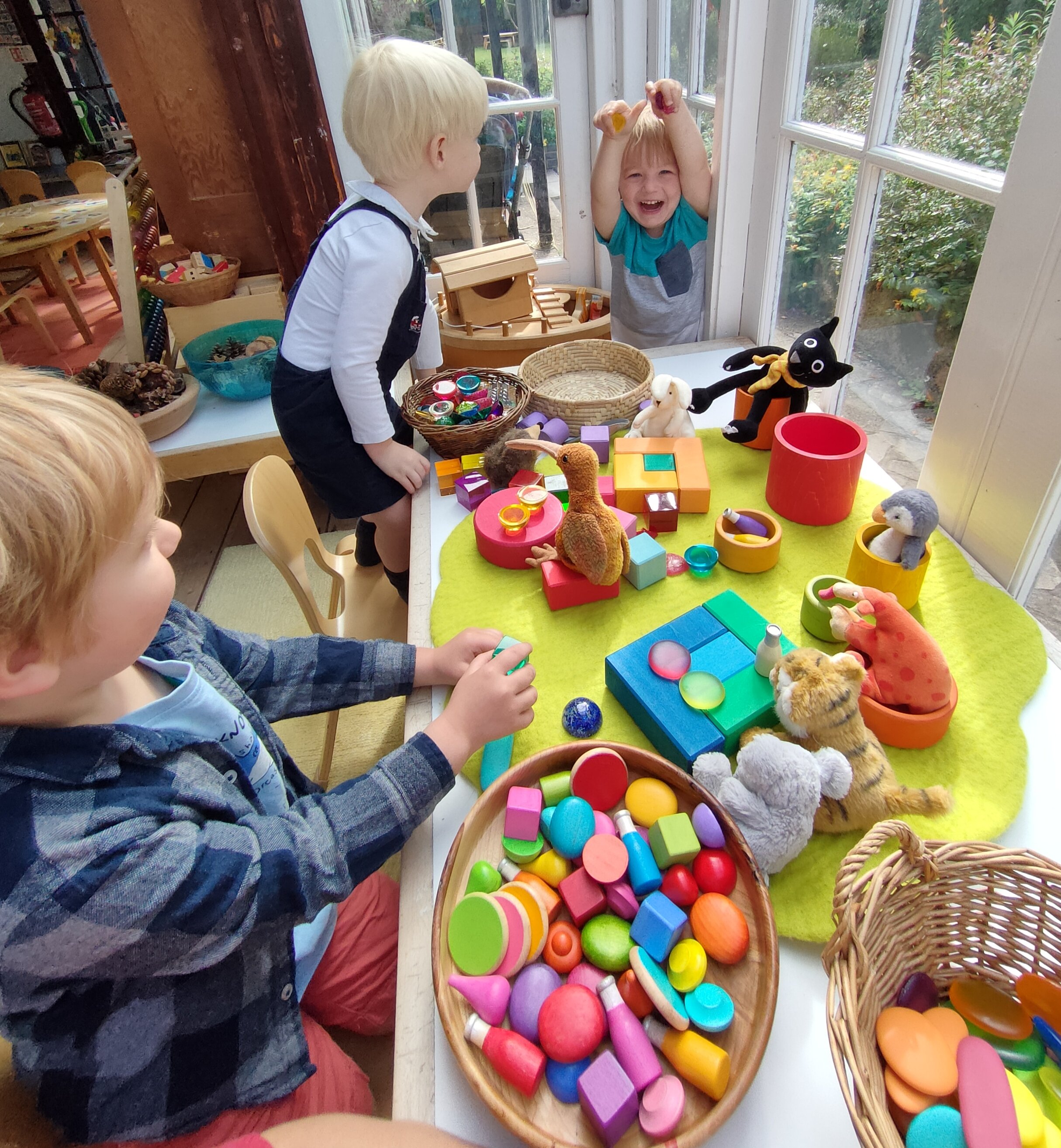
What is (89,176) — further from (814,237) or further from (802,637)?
(802,637)

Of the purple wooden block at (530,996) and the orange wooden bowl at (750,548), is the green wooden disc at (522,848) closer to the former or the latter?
the purple wooden block at (530,996)

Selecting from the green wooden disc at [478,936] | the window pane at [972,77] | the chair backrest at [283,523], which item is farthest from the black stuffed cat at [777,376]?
the green wooden disc at [478,936]

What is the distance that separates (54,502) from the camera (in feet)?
1.25

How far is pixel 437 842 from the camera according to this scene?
0.56 m

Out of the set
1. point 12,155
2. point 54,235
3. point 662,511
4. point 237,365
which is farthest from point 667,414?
point 12,155

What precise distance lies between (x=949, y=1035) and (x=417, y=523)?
776 mm

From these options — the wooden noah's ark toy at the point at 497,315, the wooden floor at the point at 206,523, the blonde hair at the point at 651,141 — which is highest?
the blonde hair at the point at 651,141

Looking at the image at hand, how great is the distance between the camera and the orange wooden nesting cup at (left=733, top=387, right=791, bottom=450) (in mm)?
948

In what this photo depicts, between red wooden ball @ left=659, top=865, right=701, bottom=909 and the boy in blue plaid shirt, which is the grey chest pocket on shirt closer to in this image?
the boy in blue plaid shirt

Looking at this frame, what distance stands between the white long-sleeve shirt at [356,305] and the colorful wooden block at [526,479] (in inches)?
8.3

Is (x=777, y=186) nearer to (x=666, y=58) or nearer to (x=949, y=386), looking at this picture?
(x=949, y=386)

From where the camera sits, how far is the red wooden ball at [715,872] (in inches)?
19.0

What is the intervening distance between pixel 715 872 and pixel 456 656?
1.03 ft

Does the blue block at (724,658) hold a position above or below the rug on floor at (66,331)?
above
